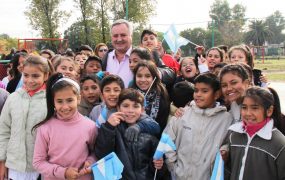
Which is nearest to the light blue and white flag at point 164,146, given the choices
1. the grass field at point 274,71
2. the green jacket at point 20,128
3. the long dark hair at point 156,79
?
the long dark hair at point 156,79

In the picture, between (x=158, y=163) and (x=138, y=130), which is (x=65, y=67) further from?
(x=158, y=163)

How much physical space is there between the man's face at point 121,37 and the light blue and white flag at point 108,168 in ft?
6.00

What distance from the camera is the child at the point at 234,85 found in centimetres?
317

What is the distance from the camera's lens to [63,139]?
2994 mm

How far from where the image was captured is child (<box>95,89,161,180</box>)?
3002mm

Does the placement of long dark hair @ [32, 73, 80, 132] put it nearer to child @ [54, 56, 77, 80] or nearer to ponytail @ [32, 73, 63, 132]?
ponytail @ [32, 73, 63, 132]

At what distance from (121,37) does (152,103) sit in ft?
3.75

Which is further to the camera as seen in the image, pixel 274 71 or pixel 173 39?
pixel 274 71

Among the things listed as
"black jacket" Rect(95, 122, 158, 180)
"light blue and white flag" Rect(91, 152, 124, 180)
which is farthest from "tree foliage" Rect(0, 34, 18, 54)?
"light blue and white flag" Rect(91, 152, 124, 180)

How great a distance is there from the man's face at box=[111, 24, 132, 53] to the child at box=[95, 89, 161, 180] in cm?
112

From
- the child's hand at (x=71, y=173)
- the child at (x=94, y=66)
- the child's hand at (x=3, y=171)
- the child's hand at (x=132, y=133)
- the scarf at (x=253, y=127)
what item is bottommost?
the child's hand at (x=3, y=171)

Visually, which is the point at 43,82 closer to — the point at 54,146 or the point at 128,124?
the point at 54,146

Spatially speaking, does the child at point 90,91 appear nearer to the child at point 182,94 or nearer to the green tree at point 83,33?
the child at point 182,94

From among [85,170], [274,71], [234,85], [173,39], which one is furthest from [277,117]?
[274,71]
